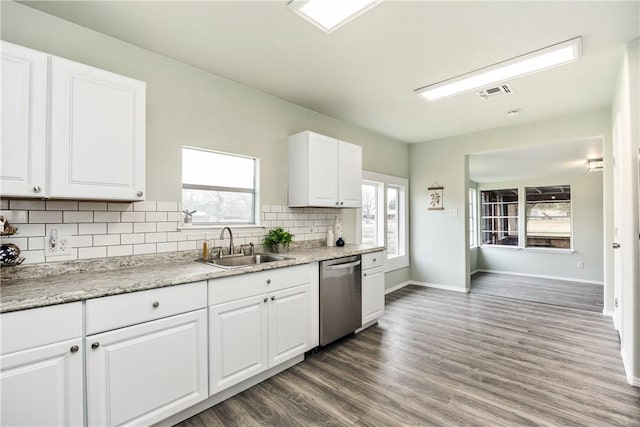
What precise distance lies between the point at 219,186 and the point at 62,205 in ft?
3.88

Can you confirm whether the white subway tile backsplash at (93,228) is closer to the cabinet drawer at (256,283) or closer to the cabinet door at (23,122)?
the cabinet door at (23,122)

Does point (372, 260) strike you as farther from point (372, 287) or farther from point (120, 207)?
point (120, 207)

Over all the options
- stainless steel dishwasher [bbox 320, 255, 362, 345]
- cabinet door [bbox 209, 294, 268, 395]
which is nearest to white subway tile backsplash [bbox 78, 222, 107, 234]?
cabinet door [bbox 209, 294, 268, 395]

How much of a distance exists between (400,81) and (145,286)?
276 centimetres

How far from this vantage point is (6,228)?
67.0 inches

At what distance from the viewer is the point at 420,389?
2230 millimetres

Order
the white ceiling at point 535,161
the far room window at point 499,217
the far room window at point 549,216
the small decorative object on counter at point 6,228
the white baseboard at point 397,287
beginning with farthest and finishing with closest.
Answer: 1. the far room window at point 499,217
2. the far room window at point 549,216
3. the white baseboard at point 397,287
4. the white ceiling at point 535,161
5. the small decorative object on counter at point 6,228

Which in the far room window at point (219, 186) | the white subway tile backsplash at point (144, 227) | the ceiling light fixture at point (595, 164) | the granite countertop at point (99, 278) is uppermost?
the ceiling light fixture at point (595, 164)

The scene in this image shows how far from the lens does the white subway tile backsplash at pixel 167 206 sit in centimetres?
237

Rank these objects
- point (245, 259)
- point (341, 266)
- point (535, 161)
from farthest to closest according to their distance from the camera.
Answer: point (535, 161), point (341, 266), point (245, 259)

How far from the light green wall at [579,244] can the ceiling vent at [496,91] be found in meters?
4.56

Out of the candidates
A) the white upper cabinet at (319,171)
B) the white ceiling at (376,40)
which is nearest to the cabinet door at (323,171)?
the white upper cabinet at (319,171)

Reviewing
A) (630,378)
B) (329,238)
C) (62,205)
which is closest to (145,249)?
(62,205)

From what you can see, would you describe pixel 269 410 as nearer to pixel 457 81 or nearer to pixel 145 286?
pixel 145 286
